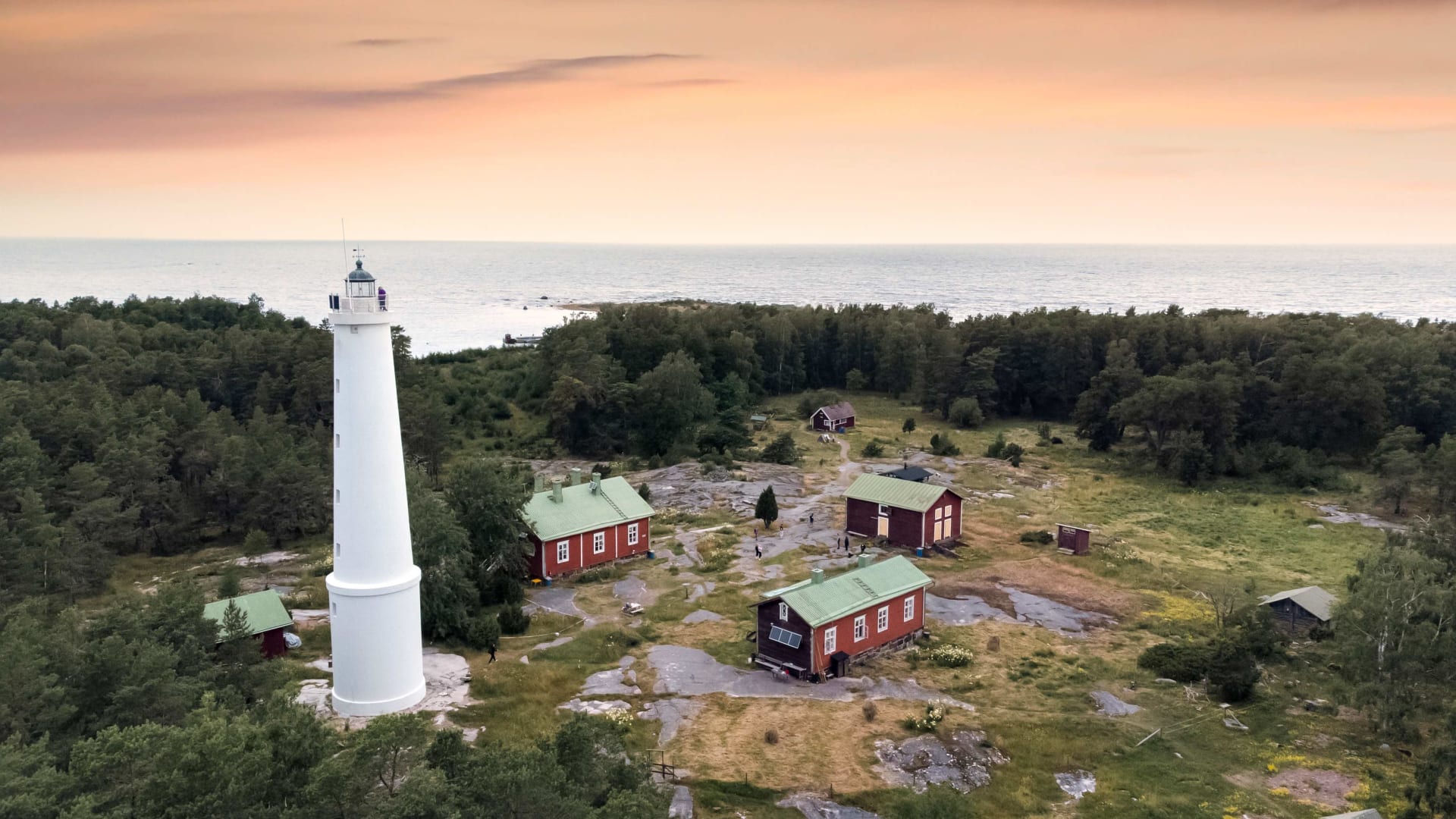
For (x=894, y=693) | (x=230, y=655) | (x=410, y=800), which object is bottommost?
(x=894, y=693)

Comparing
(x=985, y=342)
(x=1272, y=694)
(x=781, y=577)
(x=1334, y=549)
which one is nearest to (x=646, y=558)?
(x=781, y=577)

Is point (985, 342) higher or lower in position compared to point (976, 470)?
higher

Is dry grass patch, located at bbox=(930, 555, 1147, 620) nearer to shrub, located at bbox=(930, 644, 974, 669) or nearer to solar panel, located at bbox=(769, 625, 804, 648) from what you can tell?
shrub, located at bbox=(930, 644, 974, 669)

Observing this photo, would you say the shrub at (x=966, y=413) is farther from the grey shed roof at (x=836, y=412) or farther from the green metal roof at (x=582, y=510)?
the green metal roof at (x=582, y=510)

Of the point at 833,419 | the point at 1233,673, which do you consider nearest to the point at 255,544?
the point at 1233,673

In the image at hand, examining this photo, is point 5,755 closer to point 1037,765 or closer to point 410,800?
point 410,800

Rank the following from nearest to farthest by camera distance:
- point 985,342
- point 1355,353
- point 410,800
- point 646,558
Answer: point 410,800 < point 646,558 < point 1355,353 < point 985,342

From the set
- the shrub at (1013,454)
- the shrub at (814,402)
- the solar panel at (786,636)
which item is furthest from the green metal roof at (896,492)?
the shrub at (814,402)
